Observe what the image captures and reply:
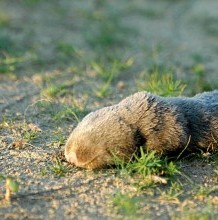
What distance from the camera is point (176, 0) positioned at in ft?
30.5

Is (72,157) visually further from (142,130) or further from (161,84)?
(161,84)

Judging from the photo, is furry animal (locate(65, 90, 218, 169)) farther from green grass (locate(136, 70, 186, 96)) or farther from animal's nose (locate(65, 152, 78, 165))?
green grass (locate(136, 70, 186, 96))

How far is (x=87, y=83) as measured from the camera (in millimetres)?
5727

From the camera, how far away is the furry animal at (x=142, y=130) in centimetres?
371

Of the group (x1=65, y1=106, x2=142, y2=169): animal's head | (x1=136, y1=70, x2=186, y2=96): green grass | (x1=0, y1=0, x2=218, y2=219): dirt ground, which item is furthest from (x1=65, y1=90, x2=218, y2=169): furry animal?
(x1=136, y1=70, x2=186, y2=96): green grass

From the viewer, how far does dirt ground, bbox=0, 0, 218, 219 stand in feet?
11.3

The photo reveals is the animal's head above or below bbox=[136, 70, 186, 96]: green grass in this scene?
above

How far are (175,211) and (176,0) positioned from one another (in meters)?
6.42

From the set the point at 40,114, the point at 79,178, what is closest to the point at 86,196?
the point at 79,178

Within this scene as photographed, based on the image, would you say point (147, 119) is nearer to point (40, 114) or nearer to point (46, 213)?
point (46, 213)

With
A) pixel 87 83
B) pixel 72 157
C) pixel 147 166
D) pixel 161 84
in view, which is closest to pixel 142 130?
pixel 147 166

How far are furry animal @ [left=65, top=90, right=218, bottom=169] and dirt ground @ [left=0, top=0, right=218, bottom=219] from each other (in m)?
0.13

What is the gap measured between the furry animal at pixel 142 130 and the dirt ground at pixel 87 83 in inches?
5.1

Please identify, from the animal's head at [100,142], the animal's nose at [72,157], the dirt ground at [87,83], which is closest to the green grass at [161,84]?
the dirt ground at [87,83]
